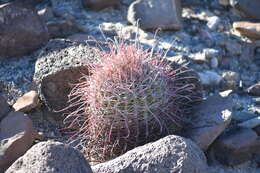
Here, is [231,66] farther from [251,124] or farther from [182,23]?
[251,124]

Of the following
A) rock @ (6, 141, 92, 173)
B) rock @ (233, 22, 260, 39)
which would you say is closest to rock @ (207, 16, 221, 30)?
rock @ (233, 22, 260, 39)

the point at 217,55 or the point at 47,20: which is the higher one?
the point at 47,20

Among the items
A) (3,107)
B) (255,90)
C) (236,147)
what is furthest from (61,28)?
(236,147)

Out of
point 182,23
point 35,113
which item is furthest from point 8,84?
point 182,23

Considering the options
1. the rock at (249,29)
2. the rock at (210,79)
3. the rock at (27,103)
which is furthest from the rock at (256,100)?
the rock at (27,103)

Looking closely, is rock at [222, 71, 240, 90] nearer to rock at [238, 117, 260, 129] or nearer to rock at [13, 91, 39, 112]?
rock at [238, 117, 260, 129]

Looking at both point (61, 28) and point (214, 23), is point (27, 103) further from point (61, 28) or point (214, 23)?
point (214, 23)

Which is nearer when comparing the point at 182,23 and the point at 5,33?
the point at 5,33
